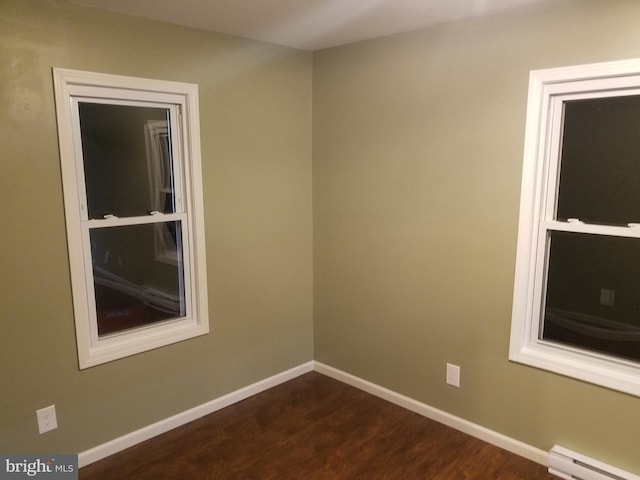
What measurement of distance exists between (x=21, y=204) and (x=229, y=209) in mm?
1136

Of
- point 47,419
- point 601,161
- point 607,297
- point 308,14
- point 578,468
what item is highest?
point 308,14

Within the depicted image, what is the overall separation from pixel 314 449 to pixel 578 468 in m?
1.35

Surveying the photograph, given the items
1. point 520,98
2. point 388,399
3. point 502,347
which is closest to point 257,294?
point 388,399

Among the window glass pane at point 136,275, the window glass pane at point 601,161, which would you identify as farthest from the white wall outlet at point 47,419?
the window glass pane at point 601,161

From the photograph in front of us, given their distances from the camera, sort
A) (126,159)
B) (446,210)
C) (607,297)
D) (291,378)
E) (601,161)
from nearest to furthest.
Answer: (601,161)
(607,297)
(126,159)
(446,210)
(291,378)

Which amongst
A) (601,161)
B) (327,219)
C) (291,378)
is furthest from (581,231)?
(291,378)

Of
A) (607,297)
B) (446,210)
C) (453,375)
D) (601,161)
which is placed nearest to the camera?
(601,161)

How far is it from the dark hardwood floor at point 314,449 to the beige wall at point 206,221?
0.60 feet

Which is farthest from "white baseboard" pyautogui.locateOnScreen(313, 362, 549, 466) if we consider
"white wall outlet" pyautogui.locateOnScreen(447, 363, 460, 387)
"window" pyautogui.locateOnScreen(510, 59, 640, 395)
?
"window" pyautogui.locateOnScreen(510, 59, 640, 395)

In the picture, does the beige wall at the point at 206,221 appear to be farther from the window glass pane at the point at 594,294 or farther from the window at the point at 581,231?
the window glass pane at the point at 594,294

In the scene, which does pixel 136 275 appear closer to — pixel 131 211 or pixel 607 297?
pixel 131 211

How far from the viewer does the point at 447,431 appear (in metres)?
2.75

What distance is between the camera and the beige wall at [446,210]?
223 cm

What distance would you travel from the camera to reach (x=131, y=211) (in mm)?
2582
